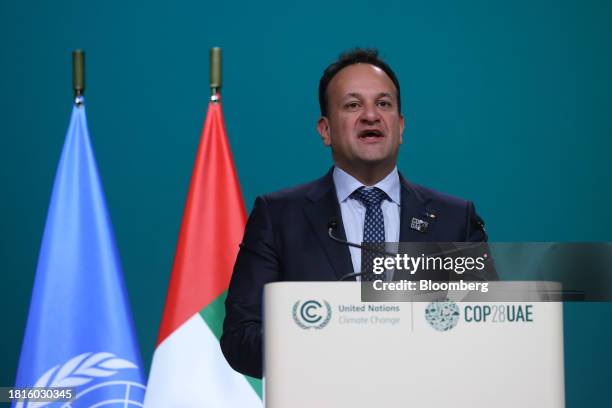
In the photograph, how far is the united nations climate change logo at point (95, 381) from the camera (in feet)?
9.91

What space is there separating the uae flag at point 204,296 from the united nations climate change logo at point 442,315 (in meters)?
1.71

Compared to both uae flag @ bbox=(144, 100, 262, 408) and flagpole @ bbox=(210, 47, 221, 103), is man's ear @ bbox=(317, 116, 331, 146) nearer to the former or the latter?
uae flag @ bbox=(144, 100, 262, 408)

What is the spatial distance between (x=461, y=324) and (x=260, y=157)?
7.64 feet

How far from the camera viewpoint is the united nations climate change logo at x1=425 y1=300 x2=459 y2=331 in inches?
55.2

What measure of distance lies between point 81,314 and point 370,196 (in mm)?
1244

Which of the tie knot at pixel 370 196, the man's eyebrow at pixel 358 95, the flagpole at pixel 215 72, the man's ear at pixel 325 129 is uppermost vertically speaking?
the flagpole at pixel 215 72

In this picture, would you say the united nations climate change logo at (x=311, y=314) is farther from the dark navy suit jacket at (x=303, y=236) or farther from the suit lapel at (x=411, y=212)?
the suit lapel at (x=411, y=212)

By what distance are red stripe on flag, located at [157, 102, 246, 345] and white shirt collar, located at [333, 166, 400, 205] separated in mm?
831

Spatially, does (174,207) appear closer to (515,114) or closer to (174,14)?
(174,14)

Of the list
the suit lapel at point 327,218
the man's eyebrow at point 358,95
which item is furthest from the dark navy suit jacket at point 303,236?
the man's eyebrow at point 358,95

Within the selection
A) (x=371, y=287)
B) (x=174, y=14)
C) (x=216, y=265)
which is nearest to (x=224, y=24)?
(x=174, y=14)

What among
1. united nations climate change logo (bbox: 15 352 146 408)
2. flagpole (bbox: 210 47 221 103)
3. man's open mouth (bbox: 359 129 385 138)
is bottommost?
united nations climate change logo (bbox: 15 352 146 408)

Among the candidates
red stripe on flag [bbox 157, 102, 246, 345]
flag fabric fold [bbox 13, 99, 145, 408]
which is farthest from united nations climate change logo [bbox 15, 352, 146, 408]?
red stripe on flag [bbox 157, 102, 246, 345]

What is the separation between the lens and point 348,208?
2.39 metres
